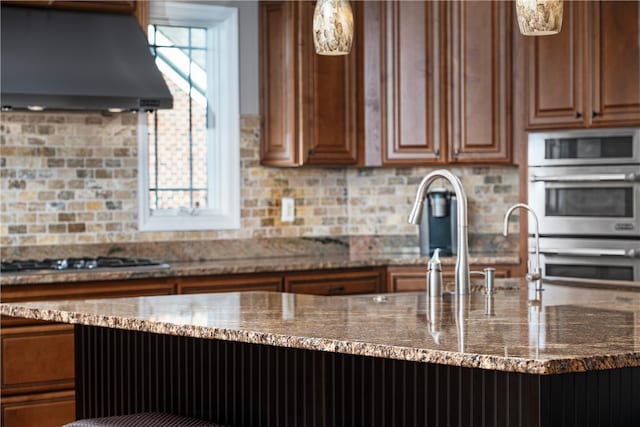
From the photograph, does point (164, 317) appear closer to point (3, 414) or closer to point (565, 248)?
point (3, 414)

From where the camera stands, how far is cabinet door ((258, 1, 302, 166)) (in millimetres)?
5727

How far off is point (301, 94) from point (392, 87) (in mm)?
534

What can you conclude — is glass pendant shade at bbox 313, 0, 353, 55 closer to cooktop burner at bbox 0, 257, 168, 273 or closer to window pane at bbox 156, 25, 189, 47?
cooktop burner at bbox 0, 257, 168, 273

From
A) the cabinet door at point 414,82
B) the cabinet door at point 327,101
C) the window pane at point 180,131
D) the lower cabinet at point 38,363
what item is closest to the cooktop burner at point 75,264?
the lower cabinet at point 38,363

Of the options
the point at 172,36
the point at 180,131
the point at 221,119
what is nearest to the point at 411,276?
the point at 221,119

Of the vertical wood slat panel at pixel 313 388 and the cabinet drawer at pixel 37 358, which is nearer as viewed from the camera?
the vertical wood slat panel at pixel 313 388

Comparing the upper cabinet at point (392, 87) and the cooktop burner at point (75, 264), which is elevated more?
the upper cabinet at point (392, 87)

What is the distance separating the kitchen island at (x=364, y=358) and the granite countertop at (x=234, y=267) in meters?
1.28

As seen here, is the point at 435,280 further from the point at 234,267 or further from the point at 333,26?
the point at 234,267

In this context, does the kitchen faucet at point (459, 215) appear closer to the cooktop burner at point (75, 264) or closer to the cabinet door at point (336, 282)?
the cabinet door at point (336, 282)

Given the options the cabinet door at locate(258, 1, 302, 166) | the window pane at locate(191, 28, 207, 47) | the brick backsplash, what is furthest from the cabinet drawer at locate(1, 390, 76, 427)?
the window pane at locate(191, 28, 207, 47)

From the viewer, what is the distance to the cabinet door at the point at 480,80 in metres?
5.71

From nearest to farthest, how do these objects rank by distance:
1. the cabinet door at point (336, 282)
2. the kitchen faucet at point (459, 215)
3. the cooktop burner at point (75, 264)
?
the kitchen faucet at point (459, 215), the cooktop burner at point (75, 264), the cabinet door at point (336, 282)

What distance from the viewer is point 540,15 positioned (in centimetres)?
284
